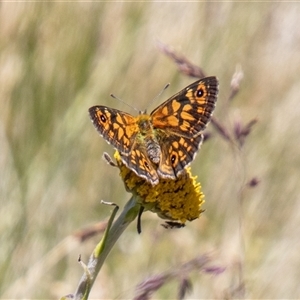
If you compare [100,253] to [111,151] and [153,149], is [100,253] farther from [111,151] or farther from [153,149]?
[111,151]

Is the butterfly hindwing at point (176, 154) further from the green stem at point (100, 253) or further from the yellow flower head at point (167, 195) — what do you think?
the green stem at point (100, 253)

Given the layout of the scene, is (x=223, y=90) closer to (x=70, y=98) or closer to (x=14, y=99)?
(x=70, y=98)

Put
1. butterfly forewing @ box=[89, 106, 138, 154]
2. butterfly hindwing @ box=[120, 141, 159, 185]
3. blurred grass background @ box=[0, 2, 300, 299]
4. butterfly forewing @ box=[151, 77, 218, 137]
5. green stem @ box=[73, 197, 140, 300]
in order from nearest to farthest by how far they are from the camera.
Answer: green stem @ box=[73, 197, 140, 300] < butterfly hindwing @ box=[120, 141, 159, 185] < butterfly forewing @ box=[89, 106, 138, 154] < butterfly forewing @ box=[151, 77, 218, 137] < blurred grass background @ box=[0, 2, 300, 299]

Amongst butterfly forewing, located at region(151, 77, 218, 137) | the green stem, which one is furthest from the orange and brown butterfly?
the green stem

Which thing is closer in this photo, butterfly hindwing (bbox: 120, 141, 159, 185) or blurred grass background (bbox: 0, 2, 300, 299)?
butterfly hindwing (bbox: 120, 141, 159, 185)

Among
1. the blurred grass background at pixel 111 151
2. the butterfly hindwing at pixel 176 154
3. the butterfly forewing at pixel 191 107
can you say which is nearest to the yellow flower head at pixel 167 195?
the butterfly hindwing at pixel 176 154

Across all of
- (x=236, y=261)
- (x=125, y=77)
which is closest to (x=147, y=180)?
(x=236, y=261)

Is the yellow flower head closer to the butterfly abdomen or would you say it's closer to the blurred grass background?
the butterfly abdomen
